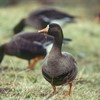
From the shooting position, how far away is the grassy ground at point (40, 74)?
6.36m

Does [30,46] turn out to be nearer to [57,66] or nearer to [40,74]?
[40,74]

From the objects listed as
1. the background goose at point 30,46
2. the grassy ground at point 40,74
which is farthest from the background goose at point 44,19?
the background goose at point 30,46

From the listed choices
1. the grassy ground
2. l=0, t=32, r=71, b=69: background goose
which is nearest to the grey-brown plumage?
the grassy ground

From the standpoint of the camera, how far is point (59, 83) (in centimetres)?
621

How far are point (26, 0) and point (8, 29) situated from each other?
631 centimetres

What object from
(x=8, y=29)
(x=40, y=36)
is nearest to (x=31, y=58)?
(x=40, y=36)

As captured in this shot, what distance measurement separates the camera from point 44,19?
1283cm

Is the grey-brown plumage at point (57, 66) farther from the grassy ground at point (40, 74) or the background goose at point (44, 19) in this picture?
the background goose at point (44, 19)

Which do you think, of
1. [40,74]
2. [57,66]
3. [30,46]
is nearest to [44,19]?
[30,46]

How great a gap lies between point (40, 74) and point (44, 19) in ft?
14.5

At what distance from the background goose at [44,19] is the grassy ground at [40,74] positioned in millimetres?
532

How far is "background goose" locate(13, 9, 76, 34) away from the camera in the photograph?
12914mm

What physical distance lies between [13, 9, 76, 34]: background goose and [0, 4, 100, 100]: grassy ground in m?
0.53

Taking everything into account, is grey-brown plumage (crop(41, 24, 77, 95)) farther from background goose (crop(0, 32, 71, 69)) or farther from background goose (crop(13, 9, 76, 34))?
background goose (crop(13, 9, 76, 34))
